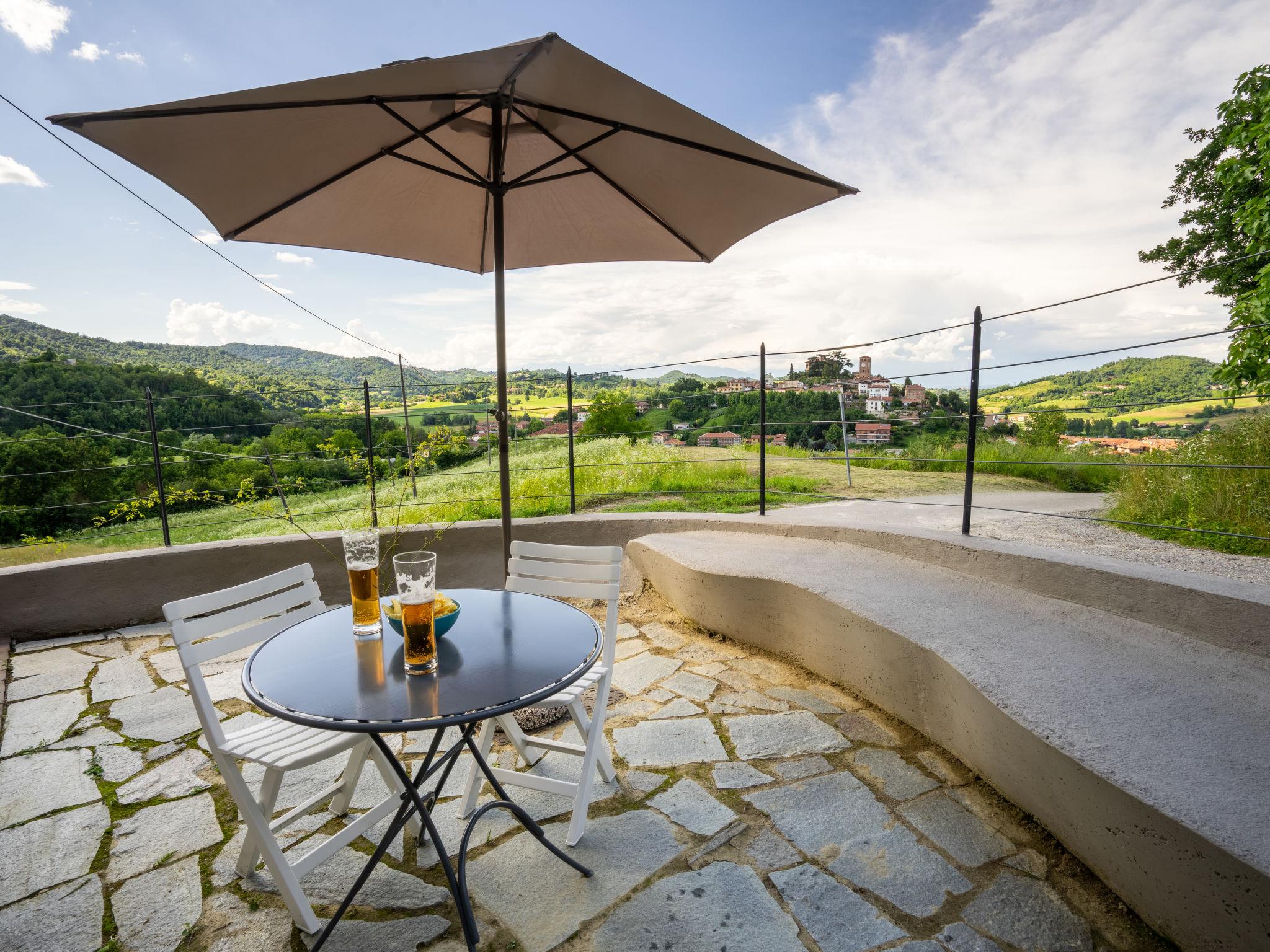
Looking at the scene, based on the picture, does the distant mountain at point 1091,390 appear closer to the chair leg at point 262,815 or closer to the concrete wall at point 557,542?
the concrete wall at point 557,542

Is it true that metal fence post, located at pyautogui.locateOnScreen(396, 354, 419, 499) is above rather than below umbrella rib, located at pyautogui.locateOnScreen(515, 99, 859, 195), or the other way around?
below

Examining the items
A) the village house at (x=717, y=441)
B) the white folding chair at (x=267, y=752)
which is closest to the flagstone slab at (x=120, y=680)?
the white folding chair at (x=267, y=752)

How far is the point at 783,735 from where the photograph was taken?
7.08 feet

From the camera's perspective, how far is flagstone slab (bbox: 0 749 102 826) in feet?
6.00

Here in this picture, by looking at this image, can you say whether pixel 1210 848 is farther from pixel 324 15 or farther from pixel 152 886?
pixel 324 15

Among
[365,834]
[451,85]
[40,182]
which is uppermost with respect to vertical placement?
[40,182]

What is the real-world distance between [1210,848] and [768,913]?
87cm

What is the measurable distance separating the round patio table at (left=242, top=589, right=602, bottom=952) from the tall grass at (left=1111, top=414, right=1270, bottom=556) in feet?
12.0

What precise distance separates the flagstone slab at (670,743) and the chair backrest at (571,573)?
0.45 meters

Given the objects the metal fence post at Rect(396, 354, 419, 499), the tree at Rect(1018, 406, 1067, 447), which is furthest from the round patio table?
the tree at Rect(1018, 406, 1067, 447)

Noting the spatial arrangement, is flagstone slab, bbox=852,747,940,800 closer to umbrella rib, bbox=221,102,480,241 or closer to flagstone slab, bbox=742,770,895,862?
flagstone slab, bbox=742,770,895,862

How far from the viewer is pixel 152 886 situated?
4.96ft

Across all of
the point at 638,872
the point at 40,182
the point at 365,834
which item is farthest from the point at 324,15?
the point at 40,182

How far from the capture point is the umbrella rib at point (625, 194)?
7.39ft
